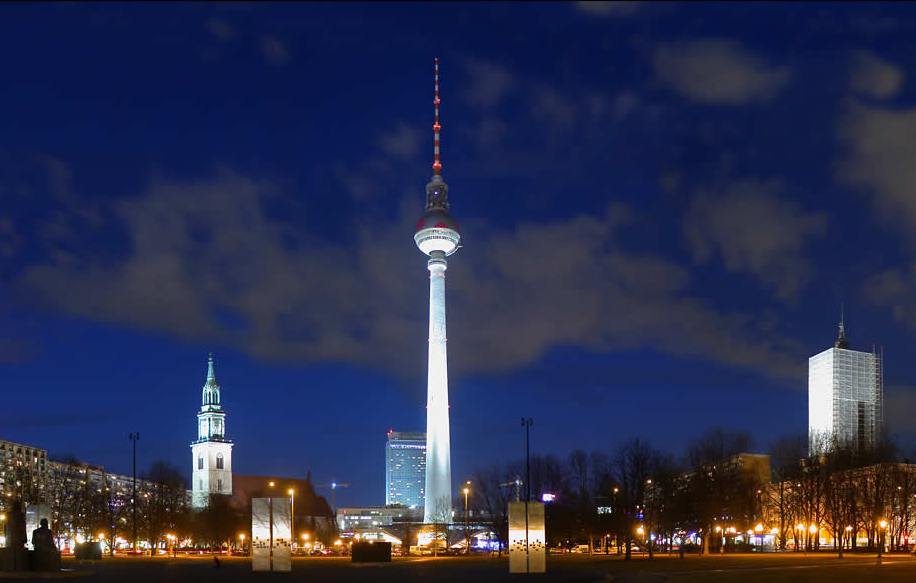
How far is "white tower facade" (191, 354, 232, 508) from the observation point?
191m

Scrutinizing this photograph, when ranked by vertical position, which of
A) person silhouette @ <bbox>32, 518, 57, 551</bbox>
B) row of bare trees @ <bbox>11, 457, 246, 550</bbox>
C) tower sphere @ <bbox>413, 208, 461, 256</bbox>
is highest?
tower sphere @ <bbox>413, 208, 461, 256</bbox>

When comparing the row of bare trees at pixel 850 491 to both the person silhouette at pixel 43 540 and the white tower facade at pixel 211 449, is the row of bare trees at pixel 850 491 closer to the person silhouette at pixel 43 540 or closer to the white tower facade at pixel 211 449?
the person silhouette at pixel 43 540

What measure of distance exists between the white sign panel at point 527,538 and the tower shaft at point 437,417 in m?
121

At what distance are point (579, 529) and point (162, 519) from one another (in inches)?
1962

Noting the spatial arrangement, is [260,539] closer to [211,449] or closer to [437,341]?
[437,341]

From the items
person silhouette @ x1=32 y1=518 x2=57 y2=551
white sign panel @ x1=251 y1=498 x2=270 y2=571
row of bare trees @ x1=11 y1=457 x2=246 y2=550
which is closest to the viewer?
white sign panel @ x1=251 y1=498 x2=270 y2=571

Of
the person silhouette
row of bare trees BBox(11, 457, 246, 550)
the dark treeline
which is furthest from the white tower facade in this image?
the person silhouette

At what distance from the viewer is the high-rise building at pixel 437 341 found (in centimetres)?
17038

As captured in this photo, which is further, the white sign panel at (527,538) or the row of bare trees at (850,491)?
the row of bare trees at (850,491)

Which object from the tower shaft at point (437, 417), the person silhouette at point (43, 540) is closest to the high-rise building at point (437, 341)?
the tower shaft at point (437, 417)

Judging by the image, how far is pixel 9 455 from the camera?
19175 cm

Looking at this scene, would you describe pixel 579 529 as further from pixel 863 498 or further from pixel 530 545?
pixel 530 545

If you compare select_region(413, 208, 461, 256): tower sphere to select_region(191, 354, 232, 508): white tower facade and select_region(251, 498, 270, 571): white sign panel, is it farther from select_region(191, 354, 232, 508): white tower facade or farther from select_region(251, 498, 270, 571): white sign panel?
select_region(251, 498, 270, 571): white sign panel

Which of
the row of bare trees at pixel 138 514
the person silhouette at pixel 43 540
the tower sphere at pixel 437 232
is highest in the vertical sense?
the tower sphere at pixel 437 232
